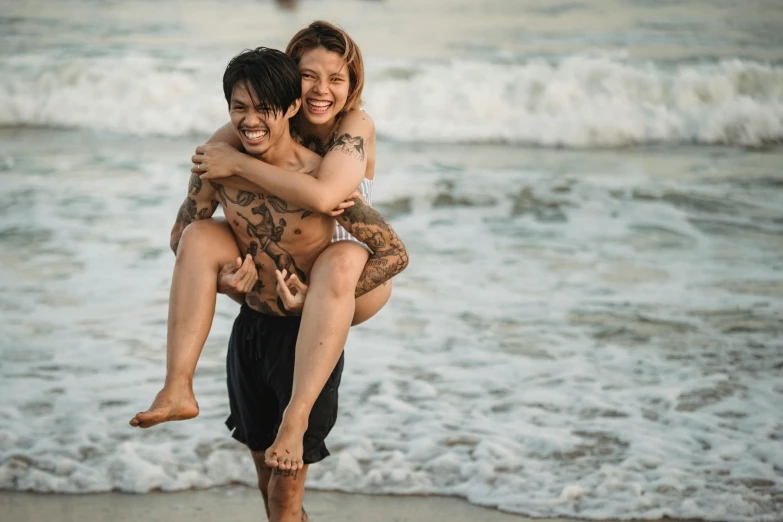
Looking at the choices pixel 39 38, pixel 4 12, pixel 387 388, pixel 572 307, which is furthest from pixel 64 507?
pixel 4 12

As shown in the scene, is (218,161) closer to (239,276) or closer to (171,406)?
(239,276)

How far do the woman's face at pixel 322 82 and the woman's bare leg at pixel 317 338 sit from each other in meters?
0.50

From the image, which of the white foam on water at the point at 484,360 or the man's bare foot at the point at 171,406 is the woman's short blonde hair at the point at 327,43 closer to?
the man's bare foot at the point at 171,406

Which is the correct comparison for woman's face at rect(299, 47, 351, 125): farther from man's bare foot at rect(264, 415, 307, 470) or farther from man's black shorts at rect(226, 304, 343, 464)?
man's bare foot at rect(264, 415, 307, 470)

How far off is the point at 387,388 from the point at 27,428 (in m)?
1.90

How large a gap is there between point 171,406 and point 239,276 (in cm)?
43

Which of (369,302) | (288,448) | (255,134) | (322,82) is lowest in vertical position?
(288,448)

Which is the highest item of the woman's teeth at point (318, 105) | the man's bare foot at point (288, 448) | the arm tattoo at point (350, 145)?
the woman's teeth at point (318, 105)

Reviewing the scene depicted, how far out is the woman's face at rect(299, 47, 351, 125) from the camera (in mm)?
Result: 3023

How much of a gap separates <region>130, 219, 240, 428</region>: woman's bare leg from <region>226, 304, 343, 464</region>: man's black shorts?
0.85 feet

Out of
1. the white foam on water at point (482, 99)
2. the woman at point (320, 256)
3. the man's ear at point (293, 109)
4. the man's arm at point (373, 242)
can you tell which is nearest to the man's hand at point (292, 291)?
the woman at point (320, 256)

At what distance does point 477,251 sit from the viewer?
28.2 ft

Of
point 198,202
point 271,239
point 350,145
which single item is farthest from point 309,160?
point 198,202

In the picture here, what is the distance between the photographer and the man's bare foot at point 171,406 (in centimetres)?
288
